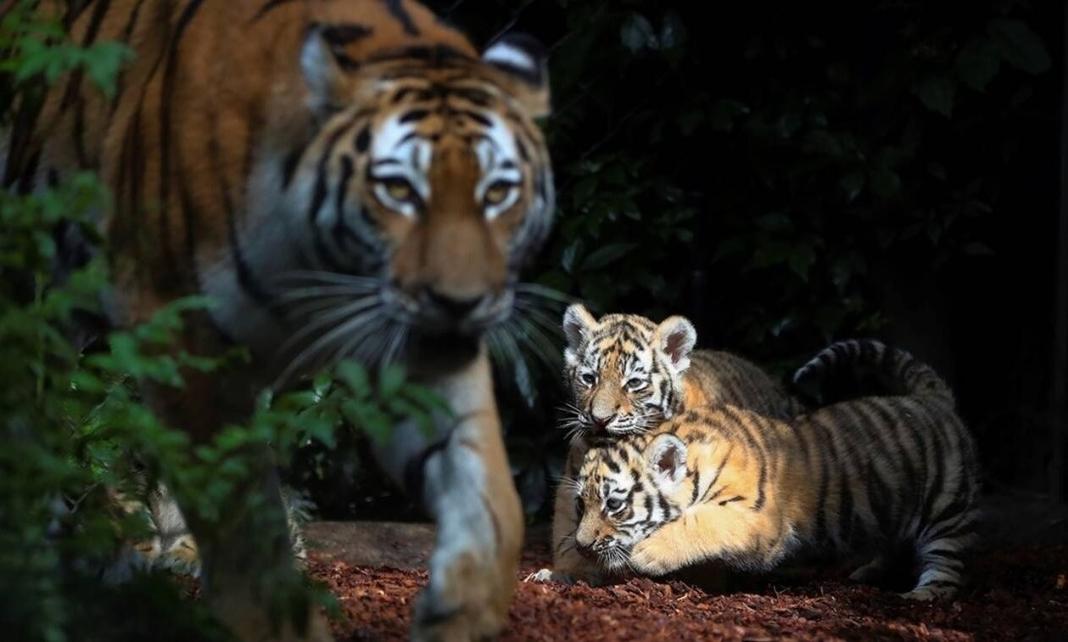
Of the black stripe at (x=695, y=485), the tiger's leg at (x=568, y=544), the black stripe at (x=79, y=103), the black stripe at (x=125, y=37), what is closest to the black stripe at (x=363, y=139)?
the black stripe at (x=125, y=37)

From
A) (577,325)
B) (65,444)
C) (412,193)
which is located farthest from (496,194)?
(577,325)

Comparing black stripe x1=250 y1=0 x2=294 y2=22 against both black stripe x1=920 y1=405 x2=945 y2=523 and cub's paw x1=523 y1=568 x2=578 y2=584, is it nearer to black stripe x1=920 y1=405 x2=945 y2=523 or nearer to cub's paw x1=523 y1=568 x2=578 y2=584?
cub's paw x1=523 y1=568 x2=578 y2=584

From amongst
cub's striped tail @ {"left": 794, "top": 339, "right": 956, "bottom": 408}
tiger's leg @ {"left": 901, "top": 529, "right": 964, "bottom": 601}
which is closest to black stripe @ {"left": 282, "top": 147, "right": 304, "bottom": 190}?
tiger's leg @ {"left": 901, "top": 529, "right": 964, "bottom": 601}

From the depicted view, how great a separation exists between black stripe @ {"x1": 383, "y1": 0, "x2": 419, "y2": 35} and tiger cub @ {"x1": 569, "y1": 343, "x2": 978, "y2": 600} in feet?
6.33

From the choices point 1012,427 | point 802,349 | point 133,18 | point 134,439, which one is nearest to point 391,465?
point 134,439

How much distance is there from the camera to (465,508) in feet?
9.86

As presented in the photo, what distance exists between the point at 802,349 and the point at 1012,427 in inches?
38.2

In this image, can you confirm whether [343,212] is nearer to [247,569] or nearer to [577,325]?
[247,569]

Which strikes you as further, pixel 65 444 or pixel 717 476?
pixel 717 476

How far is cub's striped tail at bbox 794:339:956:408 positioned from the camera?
5.84 m

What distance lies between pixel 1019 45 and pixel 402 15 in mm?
3150

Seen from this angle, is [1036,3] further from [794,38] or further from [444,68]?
[444,68]

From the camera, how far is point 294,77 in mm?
3055

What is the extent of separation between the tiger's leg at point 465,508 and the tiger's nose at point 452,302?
22 cm
